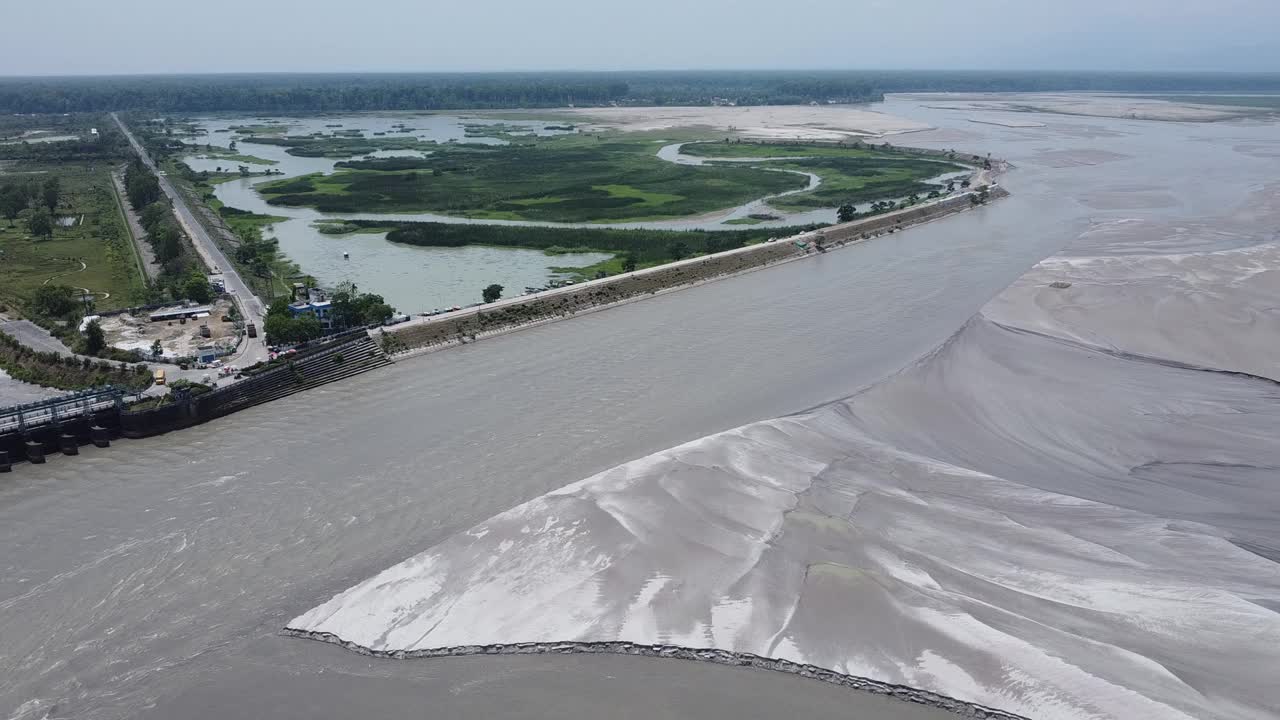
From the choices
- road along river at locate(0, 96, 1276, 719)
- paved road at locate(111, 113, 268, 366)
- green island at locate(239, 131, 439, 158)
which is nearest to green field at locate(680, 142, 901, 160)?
green island at locate(239, 131, 439, 158)

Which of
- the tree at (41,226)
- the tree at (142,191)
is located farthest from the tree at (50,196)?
the tree at (41,226)

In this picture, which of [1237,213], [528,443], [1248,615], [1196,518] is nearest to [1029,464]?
[1196,518]

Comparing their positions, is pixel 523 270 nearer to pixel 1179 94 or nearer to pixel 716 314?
pixel 716 314

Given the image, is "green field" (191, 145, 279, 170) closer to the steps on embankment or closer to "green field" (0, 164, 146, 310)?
"green field" (0, 164, 146, 310)

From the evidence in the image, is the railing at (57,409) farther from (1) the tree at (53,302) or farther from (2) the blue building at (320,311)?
(1) the tree at (53,302)

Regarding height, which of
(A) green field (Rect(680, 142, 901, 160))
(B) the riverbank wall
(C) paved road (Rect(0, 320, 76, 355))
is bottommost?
(B) the riverbank wall

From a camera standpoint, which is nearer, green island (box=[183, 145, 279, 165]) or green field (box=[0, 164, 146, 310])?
green field (box=[0, 164, 146, 310])
